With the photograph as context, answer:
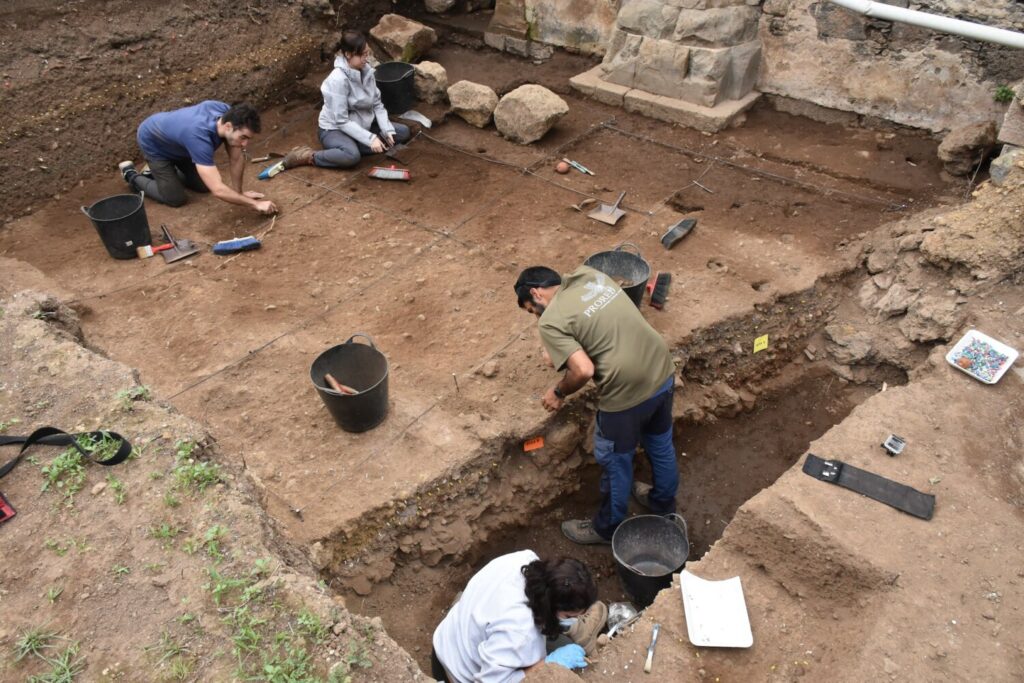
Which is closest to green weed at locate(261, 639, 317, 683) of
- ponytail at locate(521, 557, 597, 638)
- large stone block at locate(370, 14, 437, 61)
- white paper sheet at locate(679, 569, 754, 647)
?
ponytail at locate(521, 557, 597, 638)

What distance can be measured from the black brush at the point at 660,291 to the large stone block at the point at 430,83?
3.94 meters

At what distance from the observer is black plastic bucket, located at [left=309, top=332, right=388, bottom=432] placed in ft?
13.3

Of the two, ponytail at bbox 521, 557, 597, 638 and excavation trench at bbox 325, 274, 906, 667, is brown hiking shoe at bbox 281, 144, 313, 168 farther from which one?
ponytail at bbox 521, 557, 597, 638

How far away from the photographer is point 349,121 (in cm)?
680

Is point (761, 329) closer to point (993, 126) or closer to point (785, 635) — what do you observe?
point (785, 635)

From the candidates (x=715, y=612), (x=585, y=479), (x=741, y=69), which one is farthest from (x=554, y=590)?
(x=741, y=69)

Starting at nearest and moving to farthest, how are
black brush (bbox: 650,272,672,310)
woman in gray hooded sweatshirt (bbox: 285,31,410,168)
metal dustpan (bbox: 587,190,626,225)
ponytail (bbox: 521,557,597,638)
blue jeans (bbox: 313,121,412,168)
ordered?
ponytail (bbox: 521,557,597,638) < black brush (bbox: 650,272,672,310) < metal dustpan (bbox: 587,190,626,225) < woman in gray hooded sweatshirt (bbox: 285,31,410,168) < blue jeans (bbox: 313,121,412,168)

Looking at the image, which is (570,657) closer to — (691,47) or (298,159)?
(298,159)

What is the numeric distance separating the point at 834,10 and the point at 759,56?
0.82 meters

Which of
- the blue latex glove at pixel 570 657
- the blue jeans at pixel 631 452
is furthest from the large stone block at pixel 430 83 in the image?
the blue latex glove at pixel 570 657

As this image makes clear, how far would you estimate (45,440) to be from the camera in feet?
10.6

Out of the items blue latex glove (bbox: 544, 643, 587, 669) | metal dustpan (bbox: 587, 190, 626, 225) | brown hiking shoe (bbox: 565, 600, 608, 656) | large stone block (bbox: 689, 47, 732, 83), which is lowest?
brown hiking shoe (bbox: 565, 600, 608, 656)

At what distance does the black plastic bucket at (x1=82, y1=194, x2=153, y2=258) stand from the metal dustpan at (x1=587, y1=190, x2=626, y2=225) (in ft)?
12.0

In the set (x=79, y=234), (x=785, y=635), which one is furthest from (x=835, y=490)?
(x=79, y=234)
